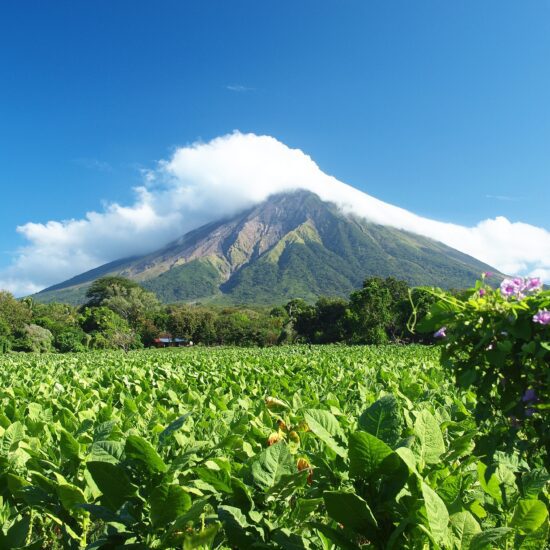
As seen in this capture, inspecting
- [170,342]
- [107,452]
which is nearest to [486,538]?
[107,452]

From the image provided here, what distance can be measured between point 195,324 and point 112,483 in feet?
274

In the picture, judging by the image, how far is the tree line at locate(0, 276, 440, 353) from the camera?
59.7m

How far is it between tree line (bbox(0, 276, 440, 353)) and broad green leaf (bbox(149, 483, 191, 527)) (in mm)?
50761

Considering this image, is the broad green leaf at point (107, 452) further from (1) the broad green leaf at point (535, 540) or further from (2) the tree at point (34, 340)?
(2) the tree at point (34, 340)

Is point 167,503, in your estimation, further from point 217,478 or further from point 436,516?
point 436,516

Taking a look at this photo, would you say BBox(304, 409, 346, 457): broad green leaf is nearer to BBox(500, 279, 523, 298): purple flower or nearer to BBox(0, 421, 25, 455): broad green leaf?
BBox(500, 279, 523, 298): purple flower

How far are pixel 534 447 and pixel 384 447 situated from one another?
0.92m

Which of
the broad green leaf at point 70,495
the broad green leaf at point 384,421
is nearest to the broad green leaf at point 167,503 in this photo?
the broad green leaf at point 70,495

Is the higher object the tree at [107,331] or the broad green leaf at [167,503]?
the broad green leaf at [167,503]

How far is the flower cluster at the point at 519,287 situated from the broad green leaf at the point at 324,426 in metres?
0.98

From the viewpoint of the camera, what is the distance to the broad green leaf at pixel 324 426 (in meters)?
1.99

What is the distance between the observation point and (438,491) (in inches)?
77.1

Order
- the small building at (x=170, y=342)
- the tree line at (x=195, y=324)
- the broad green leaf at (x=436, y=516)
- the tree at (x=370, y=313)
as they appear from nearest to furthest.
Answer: the broad green leaf at (x=436, y=516) < the tree line at (x=195, y=324) < the tree at (x=370, y=313) < the small building at (x=170, y=342)

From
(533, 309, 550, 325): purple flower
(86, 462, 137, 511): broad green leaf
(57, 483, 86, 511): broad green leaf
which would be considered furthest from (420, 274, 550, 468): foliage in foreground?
(57, 483, 86, 511): broad green leaf
